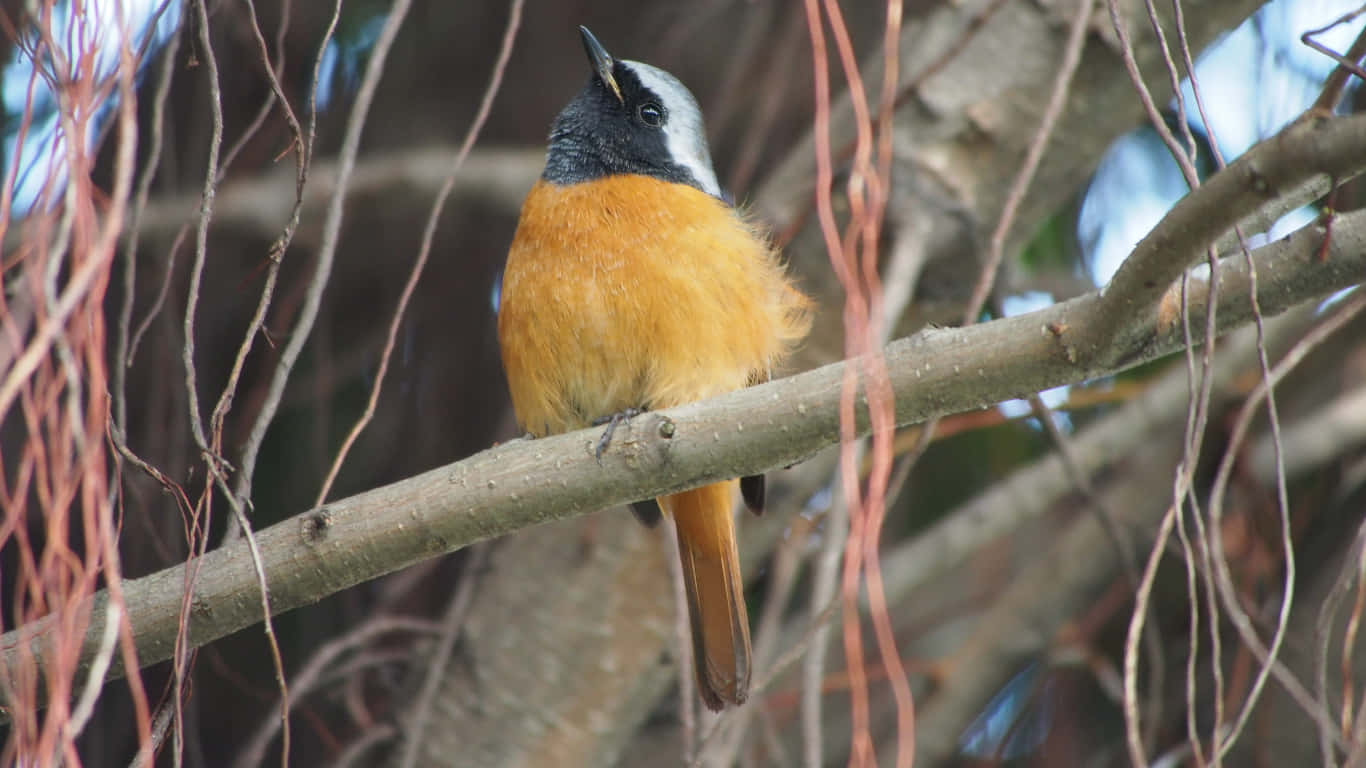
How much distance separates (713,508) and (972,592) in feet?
5.21

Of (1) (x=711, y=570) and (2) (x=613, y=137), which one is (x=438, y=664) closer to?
(1) (x=711, y=570)

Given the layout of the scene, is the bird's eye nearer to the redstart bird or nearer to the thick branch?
the redstart bird

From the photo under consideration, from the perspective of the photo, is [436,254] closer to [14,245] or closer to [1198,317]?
[14,245]

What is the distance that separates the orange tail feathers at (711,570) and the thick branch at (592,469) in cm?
113

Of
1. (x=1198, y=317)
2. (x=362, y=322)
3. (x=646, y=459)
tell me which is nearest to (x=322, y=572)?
(x=646, y=459)

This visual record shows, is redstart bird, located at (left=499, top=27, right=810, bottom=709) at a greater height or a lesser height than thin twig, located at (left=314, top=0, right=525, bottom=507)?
lesser

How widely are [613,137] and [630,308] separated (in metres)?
0.77

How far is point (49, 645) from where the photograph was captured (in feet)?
6.24

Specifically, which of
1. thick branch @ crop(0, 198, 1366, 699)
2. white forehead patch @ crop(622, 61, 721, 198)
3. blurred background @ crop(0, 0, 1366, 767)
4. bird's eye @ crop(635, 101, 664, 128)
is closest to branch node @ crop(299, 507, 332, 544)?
thick branch @ crop(0, 198, 1366, 699)

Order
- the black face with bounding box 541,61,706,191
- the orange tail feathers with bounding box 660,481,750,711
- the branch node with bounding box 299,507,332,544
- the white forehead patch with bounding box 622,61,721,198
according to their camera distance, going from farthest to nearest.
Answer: the white forehead patch with bounding box 622,61,721,198
the black face with bounding box 541,61,706,191
the orange tail feathers with bounding box 660,481,750,711
the branch node with bounding box 299,507,332,544

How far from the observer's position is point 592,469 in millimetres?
2156

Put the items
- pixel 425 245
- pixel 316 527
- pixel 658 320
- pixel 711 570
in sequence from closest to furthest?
pixel 316 527, pixel 425 245, pixel 658 320, pixel 711 570

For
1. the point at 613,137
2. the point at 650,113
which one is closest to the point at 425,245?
the point at 613,137

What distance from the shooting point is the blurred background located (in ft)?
11.4
